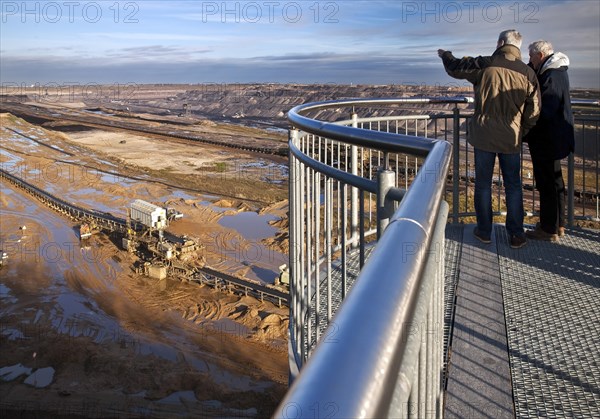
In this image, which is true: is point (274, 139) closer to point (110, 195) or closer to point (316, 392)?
point (110, 195)

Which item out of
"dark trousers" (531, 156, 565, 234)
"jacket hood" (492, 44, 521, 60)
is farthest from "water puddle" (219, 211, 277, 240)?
"jacket hood" (492, 44, 521, 60)

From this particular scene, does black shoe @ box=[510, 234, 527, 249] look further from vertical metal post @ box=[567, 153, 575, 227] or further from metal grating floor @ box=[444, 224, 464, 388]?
vertical metal post @ box=[567, 153, 575, 227]

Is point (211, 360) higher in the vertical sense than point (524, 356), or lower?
lower

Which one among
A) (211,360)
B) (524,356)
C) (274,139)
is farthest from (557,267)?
(274,139)

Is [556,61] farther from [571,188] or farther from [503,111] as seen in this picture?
[571,188]

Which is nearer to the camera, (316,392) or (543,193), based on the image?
(316,392)

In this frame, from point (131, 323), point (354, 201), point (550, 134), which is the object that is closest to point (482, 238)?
point (550, 134)
